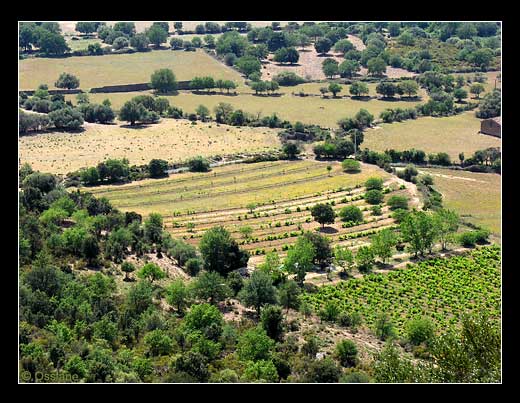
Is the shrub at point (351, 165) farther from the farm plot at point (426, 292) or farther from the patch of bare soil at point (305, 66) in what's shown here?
the patch of bare soil at point (305, 66)

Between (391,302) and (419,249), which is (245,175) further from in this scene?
(391,302)

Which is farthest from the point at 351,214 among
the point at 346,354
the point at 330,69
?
the point at 330,69

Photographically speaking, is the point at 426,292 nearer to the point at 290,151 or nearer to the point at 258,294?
the point at 258,294

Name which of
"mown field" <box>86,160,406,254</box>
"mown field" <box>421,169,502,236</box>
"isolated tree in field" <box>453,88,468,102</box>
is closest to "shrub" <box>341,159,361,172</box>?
"mown field" <box>86,160,406,254</box>

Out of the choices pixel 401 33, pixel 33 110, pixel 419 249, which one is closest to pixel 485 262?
pixel 419 249

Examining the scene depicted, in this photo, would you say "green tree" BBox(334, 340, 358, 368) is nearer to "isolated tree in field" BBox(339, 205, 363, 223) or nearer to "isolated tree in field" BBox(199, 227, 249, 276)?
"isolated tree in field" BBox(199, 227, 249, 276)

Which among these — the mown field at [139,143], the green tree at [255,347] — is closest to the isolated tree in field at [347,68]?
the mown field at [139,143]

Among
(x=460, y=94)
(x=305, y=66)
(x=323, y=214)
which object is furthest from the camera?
(x=305, y=66)
